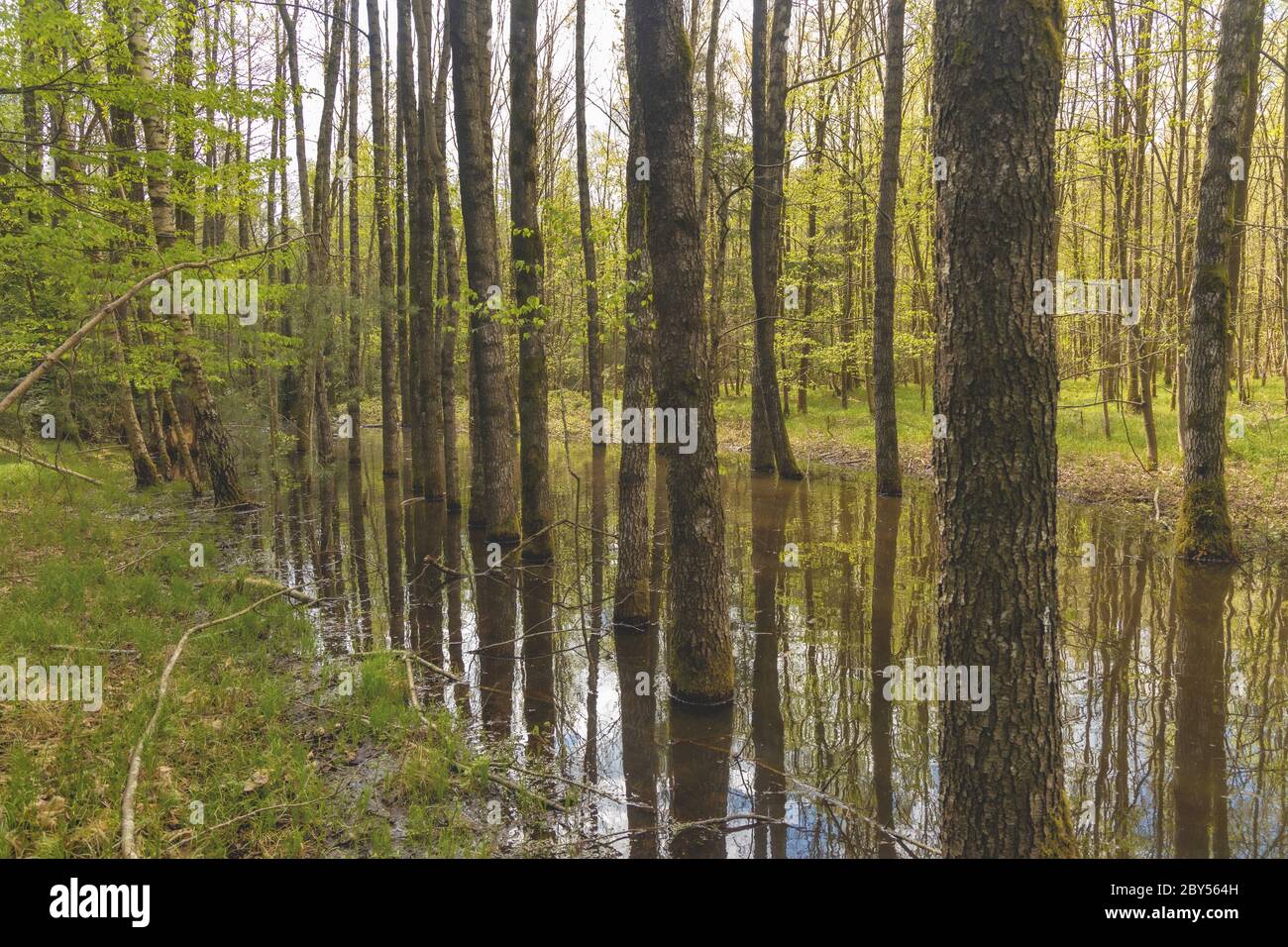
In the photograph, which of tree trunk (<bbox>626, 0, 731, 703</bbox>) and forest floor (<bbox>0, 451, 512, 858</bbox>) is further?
tree trunk (<bbox>626, 0, 731, 703</bbox>)

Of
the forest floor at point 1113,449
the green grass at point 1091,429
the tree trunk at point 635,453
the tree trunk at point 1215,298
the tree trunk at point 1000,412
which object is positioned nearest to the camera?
the tree trunk at point 1000,412

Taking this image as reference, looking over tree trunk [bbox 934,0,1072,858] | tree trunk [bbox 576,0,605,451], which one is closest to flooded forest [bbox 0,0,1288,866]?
tree trunk [bbox 934,0,1072,858]

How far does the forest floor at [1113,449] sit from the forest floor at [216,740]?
21.9 feet

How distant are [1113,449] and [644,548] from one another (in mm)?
14257

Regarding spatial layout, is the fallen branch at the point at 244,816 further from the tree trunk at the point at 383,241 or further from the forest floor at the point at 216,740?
the tree trunk at the point at 383,241

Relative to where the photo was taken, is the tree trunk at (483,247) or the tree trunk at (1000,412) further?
the tree trunk at (483,247)

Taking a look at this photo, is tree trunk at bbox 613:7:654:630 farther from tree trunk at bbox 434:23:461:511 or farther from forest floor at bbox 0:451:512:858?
tree trunk at bbox 434:23:461:511

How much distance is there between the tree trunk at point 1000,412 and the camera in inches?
100

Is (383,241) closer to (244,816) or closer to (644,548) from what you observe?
(644,548)

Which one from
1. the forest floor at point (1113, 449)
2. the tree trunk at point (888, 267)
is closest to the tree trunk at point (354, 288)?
the tree trunk at point (888, 267)

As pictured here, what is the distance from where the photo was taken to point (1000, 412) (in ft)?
8.56

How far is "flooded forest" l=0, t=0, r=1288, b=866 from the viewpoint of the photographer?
2707 mm

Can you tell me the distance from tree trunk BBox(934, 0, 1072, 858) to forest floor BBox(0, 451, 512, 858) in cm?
278
